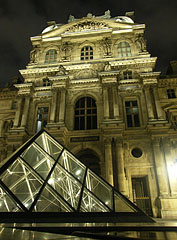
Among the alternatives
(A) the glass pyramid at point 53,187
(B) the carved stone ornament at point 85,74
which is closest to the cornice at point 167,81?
(B) the carved stone ornament at point 85,74

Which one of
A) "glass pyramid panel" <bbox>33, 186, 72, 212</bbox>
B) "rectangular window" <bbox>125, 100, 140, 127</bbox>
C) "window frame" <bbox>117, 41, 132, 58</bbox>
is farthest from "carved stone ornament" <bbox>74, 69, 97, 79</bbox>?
"glass pyramid panel" <bbox>33, 186, 72, 212</bbox>

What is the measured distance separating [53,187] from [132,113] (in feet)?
38.7

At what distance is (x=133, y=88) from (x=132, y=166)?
24.2 ft

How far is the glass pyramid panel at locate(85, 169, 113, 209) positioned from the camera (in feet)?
28.4

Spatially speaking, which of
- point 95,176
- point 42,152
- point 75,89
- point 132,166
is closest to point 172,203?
point 132,166

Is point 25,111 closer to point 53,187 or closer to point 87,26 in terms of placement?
point 53,187

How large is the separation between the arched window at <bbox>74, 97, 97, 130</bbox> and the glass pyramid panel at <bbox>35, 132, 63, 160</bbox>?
263 inches

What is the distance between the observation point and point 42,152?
10.2 metres

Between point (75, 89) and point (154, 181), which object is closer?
point (154, 181)

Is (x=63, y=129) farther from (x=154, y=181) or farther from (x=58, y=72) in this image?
(x=154, y=181)

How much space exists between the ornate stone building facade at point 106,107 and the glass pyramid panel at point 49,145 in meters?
4.98

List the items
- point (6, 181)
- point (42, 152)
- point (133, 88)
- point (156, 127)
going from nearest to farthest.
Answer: point (6, 181) → point (42, 152) → point (156, 127) → point (133, 88)

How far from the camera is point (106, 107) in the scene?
17688mm

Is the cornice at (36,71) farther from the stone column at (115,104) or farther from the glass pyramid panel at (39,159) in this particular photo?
the glass pyramid panel at (39,159)
